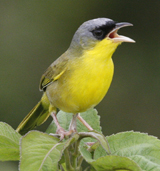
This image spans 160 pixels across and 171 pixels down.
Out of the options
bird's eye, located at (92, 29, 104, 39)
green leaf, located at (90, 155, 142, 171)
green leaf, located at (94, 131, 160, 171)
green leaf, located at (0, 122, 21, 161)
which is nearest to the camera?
green leaf, located at (90, 155, 142, 171)

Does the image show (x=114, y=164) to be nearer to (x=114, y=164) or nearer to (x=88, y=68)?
(x=114, y=164)

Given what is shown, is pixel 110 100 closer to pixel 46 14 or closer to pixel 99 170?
pixel 46 14

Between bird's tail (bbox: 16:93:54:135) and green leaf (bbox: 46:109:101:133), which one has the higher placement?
green leaf (bbox: 46:109:101:133)

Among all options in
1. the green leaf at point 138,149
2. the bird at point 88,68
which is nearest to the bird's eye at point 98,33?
the bird at point 88,68

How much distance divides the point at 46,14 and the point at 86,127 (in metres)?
4.97

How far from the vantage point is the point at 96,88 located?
7.74 feet

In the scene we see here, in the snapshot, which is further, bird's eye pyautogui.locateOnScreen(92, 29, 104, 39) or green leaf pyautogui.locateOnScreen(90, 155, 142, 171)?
bird's eye pyautogui.locateOnScreen(92, 29, 104, 39)

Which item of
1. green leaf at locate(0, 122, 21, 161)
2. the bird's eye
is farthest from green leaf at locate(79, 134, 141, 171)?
the bird's eye

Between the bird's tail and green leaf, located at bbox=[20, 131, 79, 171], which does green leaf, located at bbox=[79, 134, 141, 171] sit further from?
the bird's tail

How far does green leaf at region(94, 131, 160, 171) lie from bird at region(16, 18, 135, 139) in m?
0.44

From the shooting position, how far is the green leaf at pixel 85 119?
86.9 inches

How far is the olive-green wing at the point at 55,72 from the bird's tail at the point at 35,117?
123 millimetres

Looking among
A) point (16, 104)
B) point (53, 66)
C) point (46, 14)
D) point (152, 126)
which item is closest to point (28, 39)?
point (46, 14)

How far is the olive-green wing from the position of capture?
2627 millimetres
